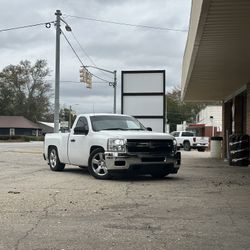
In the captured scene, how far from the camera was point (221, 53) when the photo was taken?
48.4ft

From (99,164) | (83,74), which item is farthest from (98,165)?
(83,74)

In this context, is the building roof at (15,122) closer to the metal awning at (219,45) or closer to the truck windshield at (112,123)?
the metal awning at (219,45)

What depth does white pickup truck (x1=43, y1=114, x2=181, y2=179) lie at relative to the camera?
43.4 feet

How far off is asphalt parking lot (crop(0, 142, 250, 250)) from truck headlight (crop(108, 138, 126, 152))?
798mm

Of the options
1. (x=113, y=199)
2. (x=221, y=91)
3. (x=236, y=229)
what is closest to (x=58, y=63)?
(x=221, y=91)

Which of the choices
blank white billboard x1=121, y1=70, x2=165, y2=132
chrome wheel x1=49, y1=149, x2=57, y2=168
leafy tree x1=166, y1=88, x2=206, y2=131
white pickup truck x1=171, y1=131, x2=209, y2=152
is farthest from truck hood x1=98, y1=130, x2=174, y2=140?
leafy tree x1=166, y1=88, x2=206, y2=131

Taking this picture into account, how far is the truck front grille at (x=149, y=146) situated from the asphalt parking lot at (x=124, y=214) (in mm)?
788

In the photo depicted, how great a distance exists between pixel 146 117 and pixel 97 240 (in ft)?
40.1

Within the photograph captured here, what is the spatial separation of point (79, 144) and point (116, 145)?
6.16ft

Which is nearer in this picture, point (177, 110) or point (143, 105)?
point (143, 105)

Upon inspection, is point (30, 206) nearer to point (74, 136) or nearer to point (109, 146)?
point (109, 146)

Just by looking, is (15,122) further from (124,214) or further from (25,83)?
(124,214)

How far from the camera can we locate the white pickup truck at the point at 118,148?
1322 centimetres

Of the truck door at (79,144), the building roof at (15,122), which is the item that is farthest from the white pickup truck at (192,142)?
the building roof at (15,122)
